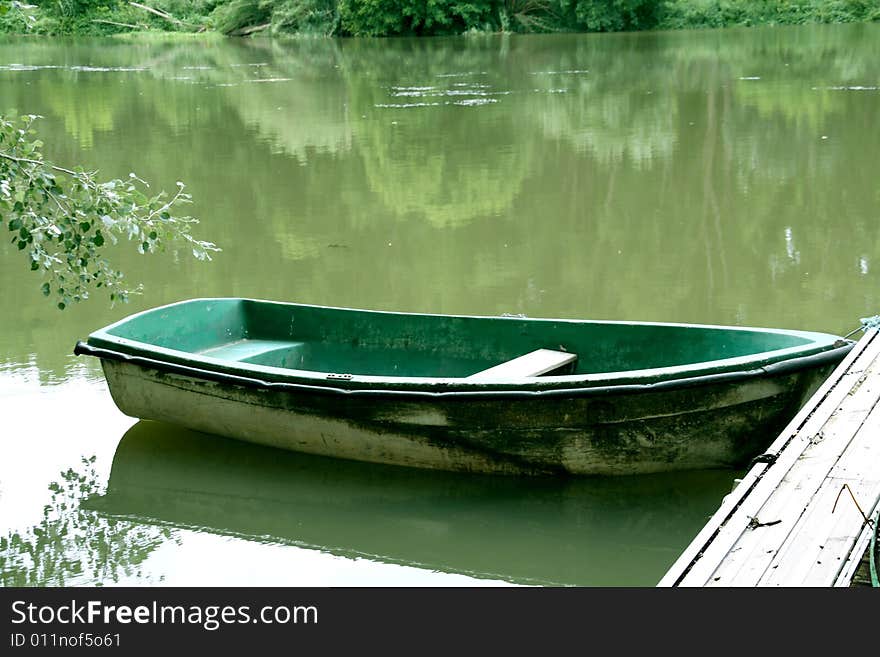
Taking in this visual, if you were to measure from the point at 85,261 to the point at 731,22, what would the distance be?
40.2 m

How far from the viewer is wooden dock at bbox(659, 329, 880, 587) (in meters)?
3.49

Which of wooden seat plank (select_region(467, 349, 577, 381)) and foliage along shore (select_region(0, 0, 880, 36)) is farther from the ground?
foliage along shore (select_region(0, 0, 880, 36))

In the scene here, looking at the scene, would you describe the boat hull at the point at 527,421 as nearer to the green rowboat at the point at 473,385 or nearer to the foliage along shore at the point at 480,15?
the green rowboat at the point at 473,385

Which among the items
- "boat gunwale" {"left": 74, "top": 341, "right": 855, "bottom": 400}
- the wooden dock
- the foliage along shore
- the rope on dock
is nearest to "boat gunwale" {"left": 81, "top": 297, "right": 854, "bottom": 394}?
"boat gunwale" {"left": 74, "top": 341, "right": 855, "bottom": 400}

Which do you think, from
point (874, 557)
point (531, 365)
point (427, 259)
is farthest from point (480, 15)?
point (874, 557)

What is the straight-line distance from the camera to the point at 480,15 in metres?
44.8

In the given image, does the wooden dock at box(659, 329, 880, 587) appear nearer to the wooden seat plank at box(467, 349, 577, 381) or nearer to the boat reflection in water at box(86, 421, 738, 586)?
the boat reflection in water at box(86, 421, 738, 586)

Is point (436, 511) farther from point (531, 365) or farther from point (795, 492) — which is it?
point (795, 492)

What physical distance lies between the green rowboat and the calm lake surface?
0.79ft

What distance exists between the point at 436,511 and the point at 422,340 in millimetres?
1370

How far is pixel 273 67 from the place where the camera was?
32156 millimetres

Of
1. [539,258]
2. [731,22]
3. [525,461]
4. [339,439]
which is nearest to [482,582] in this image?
[525,461]
